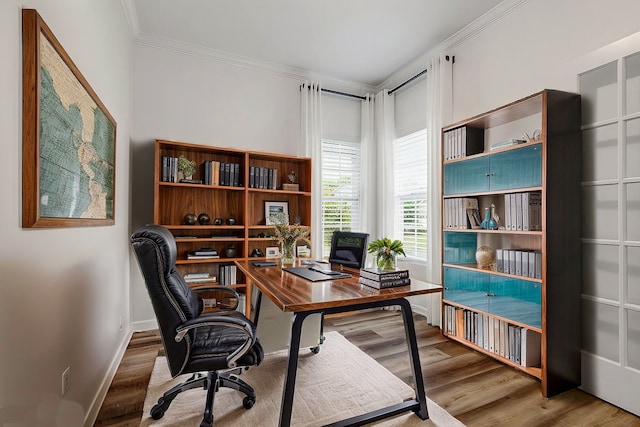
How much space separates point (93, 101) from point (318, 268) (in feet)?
6.08

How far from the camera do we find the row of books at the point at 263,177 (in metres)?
3.70

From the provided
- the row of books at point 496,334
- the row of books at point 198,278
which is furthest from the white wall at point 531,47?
the row of books at point 198,278

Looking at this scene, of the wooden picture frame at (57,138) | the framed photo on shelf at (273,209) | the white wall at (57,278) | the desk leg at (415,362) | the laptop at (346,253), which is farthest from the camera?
the framed photo on shelf at (273,209)

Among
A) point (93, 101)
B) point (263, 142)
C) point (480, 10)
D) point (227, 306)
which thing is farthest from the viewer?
point (263, 142)

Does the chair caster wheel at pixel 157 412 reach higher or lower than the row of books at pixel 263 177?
lower

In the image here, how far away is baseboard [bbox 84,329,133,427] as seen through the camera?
1.85m

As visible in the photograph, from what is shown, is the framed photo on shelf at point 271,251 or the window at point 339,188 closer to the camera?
the framed photo on shelf at point 271,251

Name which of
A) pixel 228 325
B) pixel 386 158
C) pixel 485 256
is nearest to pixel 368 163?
pixel 386 158

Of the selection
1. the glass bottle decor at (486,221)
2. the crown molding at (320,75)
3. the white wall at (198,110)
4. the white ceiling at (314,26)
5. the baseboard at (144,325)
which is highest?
the white ceiling at (314,26)

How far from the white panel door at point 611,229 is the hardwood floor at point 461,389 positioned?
0.21m

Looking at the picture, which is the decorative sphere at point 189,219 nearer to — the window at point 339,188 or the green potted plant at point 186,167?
the green potted plant at point 186,167

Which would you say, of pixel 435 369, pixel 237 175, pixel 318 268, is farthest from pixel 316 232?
pixel 435 369

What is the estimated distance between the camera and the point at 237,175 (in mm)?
3641

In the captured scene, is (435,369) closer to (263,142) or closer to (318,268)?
(318,268)
